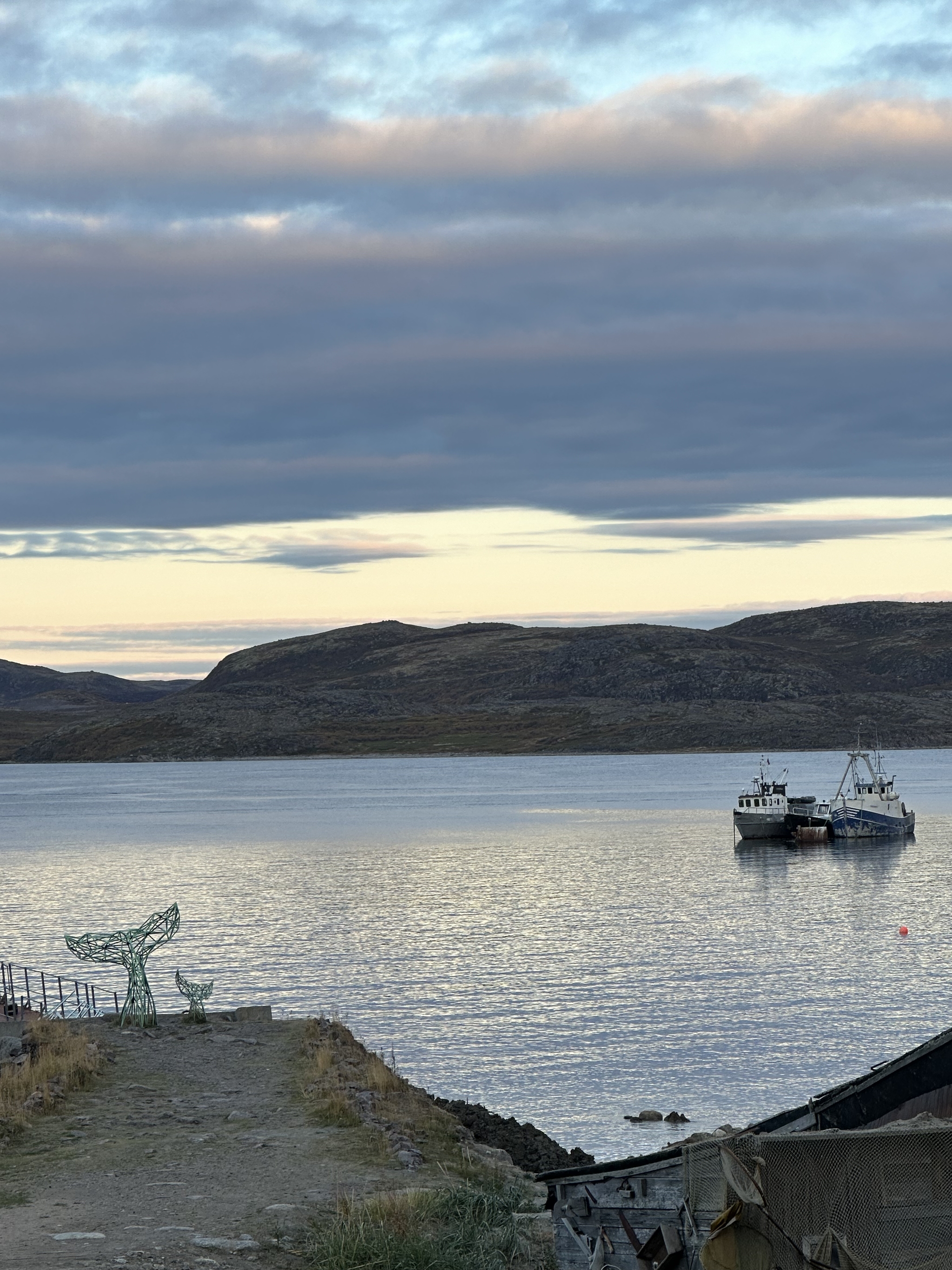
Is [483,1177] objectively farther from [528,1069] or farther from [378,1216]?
[528,1069]

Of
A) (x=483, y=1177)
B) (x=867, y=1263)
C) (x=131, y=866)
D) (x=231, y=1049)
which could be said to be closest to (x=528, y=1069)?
(x=231, y=1049)

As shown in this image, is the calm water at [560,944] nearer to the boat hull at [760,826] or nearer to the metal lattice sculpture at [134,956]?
the boat hull at [760,826]

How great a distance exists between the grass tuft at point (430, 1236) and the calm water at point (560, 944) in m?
12.1

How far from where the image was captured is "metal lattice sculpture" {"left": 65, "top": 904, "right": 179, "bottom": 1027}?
33.1 meters

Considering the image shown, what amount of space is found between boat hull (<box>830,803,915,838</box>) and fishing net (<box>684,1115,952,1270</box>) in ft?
355

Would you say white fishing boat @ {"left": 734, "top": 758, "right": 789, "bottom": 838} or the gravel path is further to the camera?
white fishing boat @ {"left": 734, "top": 758, "right": 789, "bottom": 838}

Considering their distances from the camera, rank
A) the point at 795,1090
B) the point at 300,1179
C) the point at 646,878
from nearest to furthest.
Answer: the point at 300,1179, the point at 795,1090, the point at 646,878

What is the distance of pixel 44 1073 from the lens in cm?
2514

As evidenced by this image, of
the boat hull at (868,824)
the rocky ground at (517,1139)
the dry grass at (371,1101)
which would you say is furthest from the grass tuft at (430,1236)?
the boat hull at (868,824)

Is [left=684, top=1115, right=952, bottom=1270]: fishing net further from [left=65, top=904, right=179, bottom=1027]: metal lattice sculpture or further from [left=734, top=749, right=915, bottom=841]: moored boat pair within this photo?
[left=734, top=749, right=915, bottom=841]: moored boat pair

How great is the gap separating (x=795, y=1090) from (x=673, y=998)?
13.1 m

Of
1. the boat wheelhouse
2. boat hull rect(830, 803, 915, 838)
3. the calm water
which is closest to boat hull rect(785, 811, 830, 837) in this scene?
the boat wheelhouse

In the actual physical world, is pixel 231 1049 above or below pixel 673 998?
above

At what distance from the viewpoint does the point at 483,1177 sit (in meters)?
20.3
